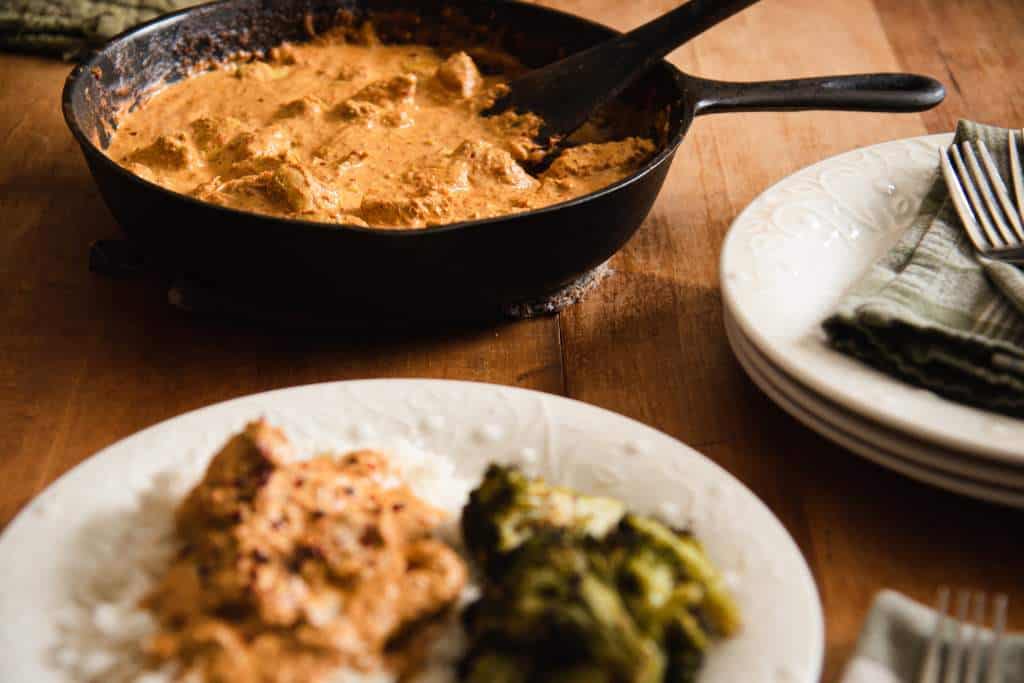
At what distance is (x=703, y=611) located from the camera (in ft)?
3.41

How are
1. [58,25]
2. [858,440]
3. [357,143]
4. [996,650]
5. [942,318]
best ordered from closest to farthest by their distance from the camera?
[996,650], [858,440], [942,318], [357,143], [58,25]

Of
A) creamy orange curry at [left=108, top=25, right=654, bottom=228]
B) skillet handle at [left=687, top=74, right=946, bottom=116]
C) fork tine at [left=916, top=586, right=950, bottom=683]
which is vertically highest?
skillet handle at [left=687, top=74, right=946, bottom=116]

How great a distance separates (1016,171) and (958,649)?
2.84ft

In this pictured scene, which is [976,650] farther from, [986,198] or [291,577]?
[986,198]

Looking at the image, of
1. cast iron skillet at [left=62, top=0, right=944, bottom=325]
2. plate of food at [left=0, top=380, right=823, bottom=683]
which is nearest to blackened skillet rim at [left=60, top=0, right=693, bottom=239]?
cast iron skillet at [left=62, top=0, right=944, bottom=325]

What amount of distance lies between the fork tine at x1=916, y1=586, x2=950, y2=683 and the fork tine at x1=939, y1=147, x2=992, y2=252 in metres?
0.61

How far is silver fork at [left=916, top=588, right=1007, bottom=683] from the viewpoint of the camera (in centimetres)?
103

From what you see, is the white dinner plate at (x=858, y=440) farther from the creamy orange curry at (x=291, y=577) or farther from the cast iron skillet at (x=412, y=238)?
the creamy orange curry at (x=291, y=577)

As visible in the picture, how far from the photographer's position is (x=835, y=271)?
1532mm

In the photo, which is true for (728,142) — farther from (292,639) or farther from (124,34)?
(292,639)

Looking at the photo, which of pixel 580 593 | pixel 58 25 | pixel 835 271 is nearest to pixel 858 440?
pixel 835 271

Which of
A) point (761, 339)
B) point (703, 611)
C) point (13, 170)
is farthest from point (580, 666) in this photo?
point (13, 170)

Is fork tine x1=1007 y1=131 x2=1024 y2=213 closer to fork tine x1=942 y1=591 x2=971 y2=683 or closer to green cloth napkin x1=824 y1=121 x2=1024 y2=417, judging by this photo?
green cloth napkin x1=824 y1=121 x2=1024 y2=417

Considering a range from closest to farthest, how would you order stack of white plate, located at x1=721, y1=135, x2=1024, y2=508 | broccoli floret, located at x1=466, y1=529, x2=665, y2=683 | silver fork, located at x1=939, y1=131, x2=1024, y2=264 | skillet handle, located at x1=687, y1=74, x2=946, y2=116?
broccoli floret, located at x1=466, y1=529, x2=665, y2=683, stack of white plate, located at x1=721, y1=135, x2=1024, y2=508, silver fork, located at x1=939, y1=131, x2=1024, y2=264, skillet handle, located at x1=687, y1=74, x2=946, y2=116
